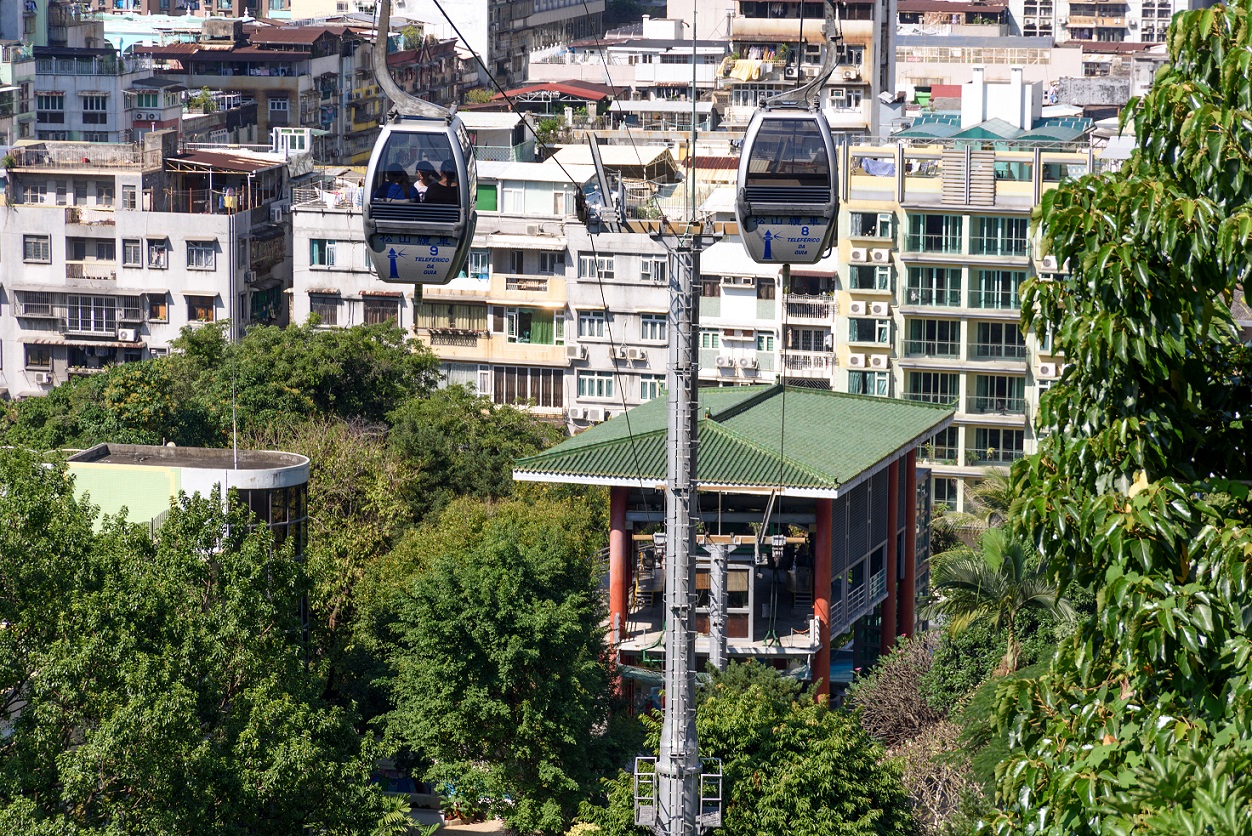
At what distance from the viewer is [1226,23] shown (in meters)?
18.1

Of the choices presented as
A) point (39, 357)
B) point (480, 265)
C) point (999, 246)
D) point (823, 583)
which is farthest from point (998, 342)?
point (39, 357)

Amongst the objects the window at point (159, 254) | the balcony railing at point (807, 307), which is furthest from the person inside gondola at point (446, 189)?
the window at point (159, 254)

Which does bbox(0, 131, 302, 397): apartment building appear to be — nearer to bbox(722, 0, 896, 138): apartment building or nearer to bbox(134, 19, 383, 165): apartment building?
bbox(134, 19, 383, 165): apartment building

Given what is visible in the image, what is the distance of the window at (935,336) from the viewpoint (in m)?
86.2

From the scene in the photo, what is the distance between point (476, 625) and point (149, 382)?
99.4ft

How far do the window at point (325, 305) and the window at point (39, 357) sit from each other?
14532 millimetres

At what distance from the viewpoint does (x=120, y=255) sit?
104250 mm

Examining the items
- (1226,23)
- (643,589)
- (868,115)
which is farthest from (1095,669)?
(868,115)

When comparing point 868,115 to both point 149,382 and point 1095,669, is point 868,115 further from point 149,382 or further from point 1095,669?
point 1095,669

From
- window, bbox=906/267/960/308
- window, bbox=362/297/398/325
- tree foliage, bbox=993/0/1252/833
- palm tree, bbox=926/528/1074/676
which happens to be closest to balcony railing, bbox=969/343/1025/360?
window, bbox=906/267/960/308

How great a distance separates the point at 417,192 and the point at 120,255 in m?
72.5

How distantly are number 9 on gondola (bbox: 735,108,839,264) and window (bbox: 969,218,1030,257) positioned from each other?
156ft

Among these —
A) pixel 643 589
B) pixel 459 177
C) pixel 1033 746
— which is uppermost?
pixel 459 177

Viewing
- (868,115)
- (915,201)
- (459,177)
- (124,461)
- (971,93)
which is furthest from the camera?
(868,115)
